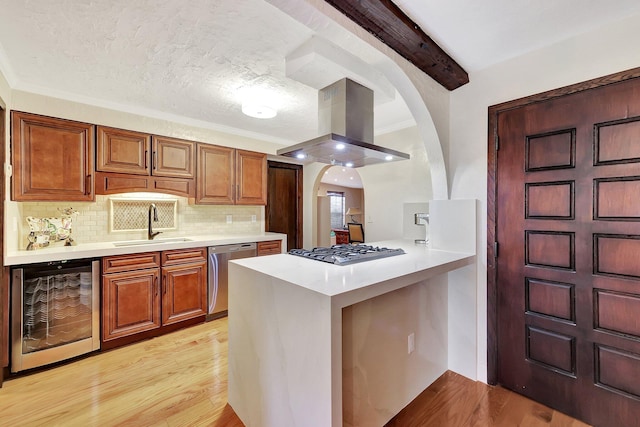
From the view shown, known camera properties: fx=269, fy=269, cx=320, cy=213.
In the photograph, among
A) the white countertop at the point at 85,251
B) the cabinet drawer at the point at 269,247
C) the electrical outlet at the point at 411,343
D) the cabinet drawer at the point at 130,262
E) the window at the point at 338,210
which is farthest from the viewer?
the window at the point at 338,210

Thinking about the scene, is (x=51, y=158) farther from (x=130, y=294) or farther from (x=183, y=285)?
(x=183, y=285)

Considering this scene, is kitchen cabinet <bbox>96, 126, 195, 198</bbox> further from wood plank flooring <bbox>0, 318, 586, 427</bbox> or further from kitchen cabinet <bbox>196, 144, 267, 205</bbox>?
wood plank flooring <bbox>0, 318, 586, 427</bbox>

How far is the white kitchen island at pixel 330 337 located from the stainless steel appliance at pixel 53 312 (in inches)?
61.8

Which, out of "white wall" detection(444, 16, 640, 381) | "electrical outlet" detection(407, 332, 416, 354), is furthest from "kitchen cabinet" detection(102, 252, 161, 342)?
"white wall" detection(444, 16, 640, 381)

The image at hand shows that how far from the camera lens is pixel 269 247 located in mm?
3686

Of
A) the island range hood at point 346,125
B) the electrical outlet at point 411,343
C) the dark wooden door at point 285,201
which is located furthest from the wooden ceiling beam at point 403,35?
the dark wooden door at point 285,201

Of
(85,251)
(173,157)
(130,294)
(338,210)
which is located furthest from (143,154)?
(338,210)

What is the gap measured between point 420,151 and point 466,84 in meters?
1.00

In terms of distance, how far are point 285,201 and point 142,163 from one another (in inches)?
92.3

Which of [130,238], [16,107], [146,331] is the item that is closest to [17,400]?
[146,331]

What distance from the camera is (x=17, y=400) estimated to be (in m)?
1.83

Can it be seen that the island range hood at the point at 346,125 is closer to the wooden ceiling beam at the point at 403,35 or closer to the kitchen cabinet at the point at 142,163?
the wooden ceiling beam at the point at 403,35

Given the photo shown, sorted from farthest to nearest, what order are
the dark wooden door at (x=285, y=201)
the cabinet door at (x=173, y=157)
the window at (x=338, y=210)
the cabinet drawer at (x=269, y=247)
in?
the window at (x=338, y=210) → the dark wooden door at (x=285, y=201) → the cabinet drawer at (x=269, y=247) → the cabinet door at (x=173, y=157)

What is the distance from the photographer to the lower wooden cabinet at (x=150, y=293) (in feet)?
8.11
